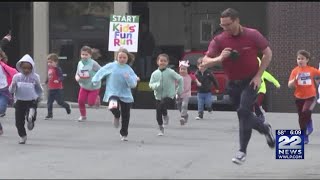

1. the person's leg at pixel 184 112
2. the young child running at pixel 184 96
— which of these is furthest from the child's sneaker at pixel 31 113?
the young child running at pixel 184 96

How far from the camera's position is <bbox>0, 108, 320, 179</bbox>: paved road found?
817cm

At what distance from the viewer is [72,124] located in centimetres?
1391

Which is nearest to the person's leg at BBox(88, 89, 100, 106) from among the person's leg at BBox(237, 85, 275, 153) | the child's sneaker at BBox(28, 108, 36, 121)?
the child's sneaker at BBox(28, 108, 36, 121)

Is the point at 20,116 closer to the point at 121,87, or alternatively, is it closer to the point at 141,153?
the point at 121,87

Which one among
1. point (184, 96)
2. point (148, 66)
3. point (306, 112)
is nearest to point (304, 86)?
point (306, 112)

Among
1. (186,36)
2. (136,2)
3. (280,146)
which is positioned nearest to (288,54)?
(186,36)

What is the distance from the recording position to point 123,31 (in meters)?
17.6

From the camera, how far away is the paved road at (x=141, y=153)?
8172mm

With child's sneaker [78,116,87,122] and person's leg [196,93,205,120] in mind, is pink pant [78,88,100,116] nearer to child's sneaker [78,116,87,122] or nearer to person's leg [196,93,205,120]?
Result: child's sneaker [78,116,87,122]

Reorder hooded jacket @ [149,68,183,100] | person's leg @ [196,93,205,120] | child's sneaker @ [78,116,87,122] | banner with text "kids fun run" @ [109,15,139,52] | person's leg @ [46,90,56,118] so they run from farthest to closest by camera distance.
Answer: banner with text "kids fun run" @ [109,15,139,52] → person's leg @ [196,93,205,120] → person's leg @ [46,90,56,118] → child's sneaker @ [78,116,87,122] → hooded jacket @ [149,68,183,100]

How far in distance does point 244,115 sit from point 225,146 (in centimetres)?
277

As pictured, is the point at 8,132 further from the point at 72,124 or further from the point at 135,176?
the point at 135,176

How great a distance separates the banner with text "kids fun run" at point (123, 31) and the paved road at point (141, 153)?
3534 millimetres

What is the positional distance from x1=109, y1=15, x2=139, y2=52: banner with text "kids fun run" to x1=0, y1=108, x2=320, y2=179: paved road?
3.53 m
